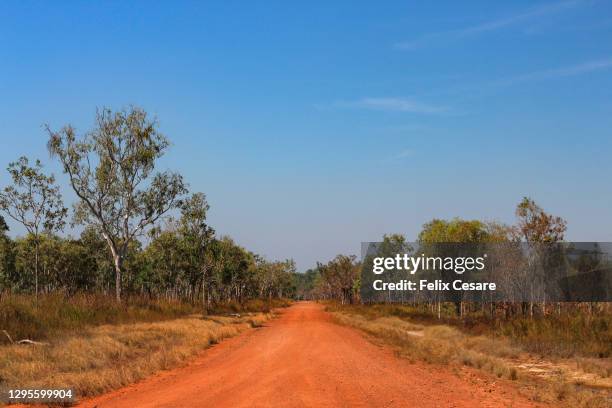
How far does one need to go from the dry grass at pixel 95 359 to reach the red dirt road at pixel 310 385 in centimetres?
62

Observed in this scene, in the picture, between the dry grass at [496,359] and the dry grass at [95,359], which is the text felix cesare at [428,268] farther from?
the dry grass at [95,359]

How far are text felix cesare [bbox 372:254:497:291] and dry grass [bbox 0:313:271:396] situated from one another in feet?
116

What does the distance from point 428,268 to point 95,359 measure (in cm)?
5103

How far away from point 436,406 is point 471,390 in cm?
320

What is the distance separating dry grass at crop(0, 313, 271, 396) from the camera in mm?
13586

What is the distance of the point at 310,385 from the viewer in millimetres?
13602

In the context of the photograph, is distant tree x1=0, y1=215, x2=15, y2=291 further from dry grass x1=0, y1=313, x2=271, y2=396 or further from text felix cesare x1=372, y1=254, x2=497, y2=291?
dry grass x1=0, y1=313, x2=271, y2=396

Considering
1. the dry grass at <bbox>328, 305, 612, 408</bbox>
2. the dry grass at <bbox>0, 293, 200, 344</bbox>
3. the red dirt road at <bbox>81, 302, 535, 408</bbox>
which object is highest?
the dry grass at <bbox>0, 293, 200, 344</bbox>

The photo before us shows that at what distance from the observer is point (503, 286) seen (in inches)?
1898

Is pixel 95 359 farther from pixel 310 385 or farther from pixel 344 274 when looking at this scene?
pixel 344 274

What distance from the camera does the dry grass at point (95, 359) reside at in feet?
44.6

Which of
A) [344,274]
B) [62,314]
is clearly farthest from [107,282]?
[62,314]

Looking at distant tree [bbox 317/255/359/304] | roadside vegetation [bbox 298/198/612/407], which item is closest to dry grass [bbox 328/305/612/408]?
roadside vegetation [bbox 298/198/612/407]

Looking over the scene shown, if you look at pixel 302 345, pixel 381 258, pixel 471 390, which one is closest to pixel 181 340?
pixel 302 345
